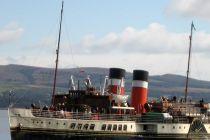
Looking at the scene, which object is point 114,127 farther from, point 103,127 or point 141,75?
point 141,75

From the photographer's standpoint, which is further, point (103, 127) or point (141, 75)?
point (141, 75)

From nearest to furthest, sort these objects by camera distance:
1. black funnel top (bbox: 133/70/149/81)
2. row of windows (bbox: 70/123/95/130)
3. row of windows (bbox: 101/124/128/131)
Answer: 1. row of windows (bbox: 70/123/95/130)
2. row of windows (bbox: 101/124/128/131)
3. black funnel top (bbox: 133/70/149/81)

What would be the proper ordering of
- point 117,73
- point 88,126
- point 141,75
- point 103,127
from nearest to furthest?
point 88,126
point 103,127
point 141,75
point 117,73

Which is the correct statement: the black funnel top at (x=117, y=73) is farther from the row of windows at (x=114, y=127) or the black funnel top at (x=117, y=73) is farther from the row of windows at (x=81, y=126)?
the row of windows at (x=81, y=126)

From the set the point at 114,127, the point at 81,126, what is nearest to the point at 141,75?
the point at 114,127

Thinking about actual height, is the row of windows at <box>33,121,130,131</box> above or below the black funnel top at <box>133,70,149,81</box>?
below

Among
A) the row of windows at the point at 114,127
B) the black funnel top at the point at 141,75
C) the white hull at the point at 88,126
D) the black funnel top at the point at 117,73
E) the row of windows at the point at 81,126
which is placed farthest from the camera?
the black funnel top at the point at 117,73

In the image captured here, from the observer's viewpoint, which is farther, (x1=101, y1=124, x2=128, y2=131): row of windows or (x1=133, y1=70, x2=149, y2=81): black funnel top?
(x1=133, y1=70, x2=149, y2=81): black funnel top

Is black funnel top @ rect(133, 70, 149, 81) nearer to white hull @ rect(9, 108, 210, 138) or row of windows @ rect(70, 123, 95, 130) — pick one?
→ white hull @ rect(9, 108, 210, 138)

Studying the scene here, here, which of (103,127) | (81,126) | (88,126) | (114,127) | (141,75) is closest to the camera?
(81,126)

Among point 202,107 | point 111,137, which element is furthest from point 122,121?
point 202,107

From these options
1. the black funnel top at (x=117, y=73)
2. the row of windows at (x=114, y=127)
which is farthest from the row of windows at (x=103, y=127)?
the black funnel top at (x=117, y=73)

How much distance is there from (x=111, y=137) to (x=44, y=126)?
6.58 metres

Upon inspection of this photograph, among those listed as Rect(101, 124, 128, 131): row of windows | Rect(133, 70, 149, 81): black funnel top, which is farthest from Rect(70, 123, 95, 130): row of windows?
Rect(133, 70, 149, 81): black funnel top
